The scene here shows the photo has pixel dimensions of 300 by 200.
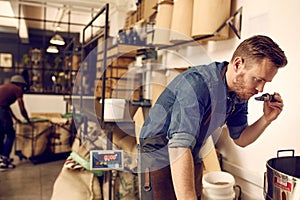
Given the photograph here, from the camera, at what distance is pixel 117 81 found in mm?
3262

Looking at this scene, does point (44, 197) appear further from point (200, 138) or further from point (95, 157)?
point (200, 138)

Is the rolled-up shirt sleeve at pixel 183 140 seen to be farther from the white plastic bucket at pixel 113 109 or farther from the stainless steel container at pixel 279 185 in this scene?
the white plastic bucket at pixel 113 109

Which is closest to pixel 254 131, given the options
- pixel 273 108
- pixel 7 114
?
pixel 273 108

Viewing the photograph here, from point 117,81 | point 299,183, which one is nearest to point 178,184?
point 299,183

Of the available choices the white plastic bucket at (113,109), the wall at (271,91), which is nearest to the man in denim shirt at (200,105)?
the wall at (271,91)

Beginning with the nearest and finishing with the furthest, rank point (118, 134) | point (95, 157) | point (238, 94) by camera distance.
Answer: point (238, 94) → point (95, 157) → point (118, 134)

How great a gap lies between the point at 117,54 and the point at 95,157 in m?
1.53

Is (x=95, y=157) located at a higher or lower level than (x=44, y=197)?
higher

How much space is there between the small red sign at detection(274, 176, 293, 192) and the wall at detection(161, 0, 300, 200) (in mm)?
428

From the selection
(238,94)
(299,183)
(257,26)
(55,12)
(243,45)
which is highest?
(55,12)

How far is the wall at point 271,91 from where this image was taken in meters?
1.46

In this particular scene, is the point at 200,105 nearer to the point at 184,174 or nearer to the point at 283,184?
the point at 184,174

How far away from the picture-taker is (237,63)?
125cm

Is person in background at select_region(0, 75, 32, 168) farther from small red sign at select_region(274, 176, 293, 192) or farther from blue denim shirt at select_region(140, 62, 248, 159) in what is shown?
small red sign at select_region(274, 176, 293, 192)
